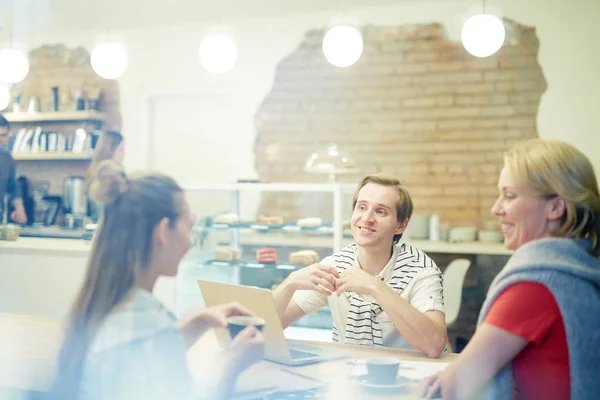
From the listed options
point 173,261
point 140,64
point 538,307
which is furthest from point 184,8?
point 538,307

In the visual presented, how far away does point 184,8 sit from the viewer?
3059mm

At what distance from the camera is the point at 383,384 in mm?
1220

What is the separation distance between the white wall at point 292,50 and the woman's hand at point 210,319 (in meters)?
2.04

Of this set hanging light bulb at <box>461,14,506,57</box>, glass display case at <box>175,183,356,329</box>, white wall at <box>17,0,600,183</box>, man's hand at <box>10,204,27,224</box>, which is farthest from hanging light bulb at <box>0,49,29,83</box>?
hanging light bulb at <box>461,14,506,57</box>

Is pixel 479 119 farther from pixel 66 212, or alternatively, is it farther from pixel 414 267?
pixel 66 212

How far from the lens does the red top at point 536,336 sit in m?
1.04

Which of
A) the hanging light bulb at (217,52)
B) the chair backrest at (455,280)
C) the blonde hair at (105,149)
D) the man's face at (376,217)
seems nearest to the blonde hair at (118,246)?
the blonde hair at (105,149)

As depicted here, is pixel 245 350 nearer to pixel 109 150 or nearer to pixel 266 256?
pixel 109 150

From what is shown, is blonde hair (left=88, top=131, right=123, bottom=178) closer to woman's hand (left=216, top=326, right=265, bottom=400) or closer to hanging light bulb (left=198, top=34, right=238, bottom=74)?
woman's hand (left=216, top=326, right=265, bottom=400)

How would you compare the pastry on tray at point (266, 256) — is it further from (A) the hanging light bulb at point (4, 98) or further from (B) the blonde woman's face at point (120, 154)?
(B) the blonde woman's face at point (120, 154)

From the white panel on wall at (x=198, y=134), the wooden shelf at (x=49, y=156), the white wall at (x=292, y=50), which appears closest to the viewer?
the wooden shelf at (x=49, y=156)

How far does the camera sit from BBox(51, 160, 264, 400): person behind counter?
1.00 metres

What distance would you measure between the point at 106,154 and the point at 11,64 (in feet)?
2.65

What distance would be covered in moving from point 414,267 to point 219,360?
0.69 m
